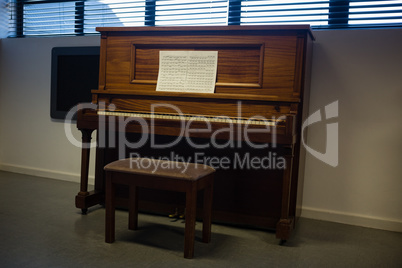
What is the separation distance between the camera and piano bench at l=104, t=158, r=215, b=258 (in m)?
2.24

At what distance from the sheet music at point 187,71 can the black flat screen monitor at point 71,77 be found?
106 centimetres

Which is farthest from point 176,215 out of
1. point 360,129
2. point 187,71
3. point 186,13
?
point 186,13

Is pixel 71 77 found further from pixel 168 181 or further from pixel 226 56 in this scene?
pixel 168 181

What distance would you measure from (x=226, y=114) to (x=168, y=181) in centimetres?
63

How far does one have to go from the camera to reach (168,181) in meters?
2.29

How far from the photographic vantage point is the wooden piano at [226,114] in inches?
100

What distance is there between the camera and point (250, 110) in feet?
8.66

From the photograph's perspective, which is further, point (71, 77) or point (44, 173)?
point (44, 173)

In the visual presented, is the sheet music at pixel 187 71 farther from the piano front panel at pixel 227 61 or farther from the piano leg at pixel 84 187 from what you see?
the piano leg at pixel 84 187

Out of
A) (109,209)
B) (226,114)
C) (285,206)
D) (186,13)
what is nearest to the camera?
(109,209)

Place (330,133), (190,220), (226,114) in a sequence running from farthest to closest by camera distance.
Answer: (330,133) → (226,114) → (190,220)

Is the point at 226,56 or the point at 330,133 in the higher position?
the point at 226,56

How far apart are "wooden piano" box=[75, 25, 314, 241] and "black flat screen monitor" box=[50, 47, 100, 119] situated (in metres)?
0.80

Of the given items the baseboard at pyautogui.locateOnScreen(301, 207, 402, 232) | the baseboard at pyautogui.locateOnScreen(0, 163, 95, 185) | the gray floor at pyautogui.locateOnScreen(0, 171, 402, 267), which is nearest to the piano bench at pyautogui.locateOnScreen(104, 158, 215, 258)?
the gray floor at pyautogui.locateOnScreen(0, 171, 402, 267)
